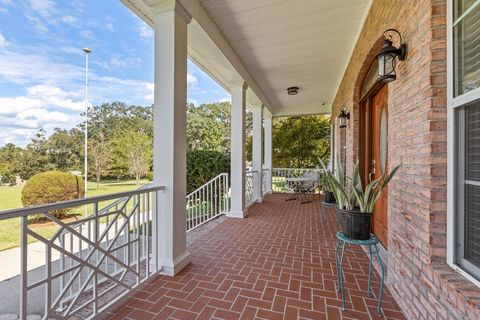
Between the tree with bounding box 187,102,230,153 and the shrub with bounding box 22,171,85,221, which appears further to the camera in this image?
the tree with bounding box 187,102,230,153

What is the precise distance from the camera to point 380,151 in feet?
9.65

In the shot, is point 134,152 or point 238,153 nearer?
point 238,153

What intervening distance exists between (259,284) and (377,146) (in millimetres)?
2380

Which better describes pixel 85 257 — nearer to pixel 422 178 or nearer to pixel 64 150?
pixel 422 178

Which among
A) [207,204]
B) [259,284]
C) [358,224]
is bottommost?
[259,284]

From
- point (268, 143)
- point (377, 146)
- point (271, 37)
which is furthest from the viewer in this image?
point (268, 143)

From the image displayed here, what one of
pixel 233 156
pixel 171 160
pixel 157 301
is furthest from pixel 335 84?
pixel 157 301

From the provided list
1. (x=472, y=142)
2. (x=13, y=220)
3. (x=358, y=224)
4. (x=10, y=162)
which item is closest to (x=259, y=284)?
(x=358, y=224)

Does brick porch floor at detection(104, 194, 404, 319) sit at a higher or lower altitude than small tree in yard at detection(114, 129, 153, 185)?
lower

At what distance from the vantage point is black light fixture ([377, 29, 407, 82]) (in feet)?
5.81

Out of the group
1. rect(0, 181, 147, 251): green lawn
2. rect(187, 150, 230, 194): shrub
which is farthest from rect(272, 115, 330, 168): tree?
rect(0, 181, 147, 251): green lawn

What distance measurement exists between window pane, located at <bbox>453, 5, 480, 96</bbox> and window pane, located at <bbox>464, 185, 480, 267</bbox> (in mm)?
562

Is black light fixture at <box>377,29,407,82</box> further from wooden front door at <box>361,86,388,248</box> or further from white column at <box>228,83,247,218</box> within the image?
white column at <box>228,83,247,218</box>

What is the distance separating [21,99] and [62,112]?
8.08 feet
